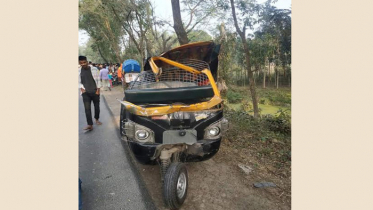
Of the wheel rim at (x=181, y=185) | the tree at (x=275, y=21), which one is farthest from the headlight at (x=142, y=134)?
the tree at (x=275, y=21)

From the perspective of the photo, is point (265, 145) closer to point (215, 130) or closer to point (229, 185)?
point (229, 185)

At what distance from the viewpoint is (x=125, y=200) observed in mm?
2650

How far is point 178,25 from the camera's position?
21.6 ft

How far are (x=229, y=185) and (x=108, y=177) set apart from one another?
1.79 metres

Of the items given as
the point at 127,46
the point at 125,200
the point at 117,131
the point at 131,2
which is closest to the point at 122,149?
the point at 117,131

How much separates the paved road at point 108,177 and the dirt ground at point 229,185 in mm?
169

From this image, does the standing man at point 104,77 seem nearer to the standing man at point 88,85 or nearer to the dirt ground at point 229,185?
the standing man at point 88,85

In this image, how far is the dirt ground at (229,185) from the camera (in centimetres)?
259

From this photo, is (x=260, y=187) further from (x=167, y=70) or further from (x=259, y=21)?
(x=259, y=21)

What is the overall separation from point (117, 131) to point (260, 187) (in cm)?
355

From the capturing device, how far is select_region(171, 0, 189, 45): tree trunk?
21.5 ft

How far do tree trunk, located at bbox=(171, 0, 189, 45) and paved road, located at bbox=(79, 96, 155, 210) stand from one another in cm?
355

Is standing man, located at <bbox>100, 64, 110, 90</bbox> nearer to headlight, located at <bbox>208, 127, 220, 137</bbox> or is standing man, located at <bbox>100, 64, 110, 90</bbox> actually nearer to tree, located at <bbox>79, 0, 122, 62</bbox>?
tree, located at <bbox>79, 0, 122, 62</bbox>

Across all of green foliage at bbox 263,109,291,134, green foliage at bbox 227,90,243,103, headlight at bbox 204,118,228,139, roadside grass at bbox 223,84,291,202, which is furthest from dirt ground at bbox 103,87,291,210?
green foliage at bbox 227,90,243,103
